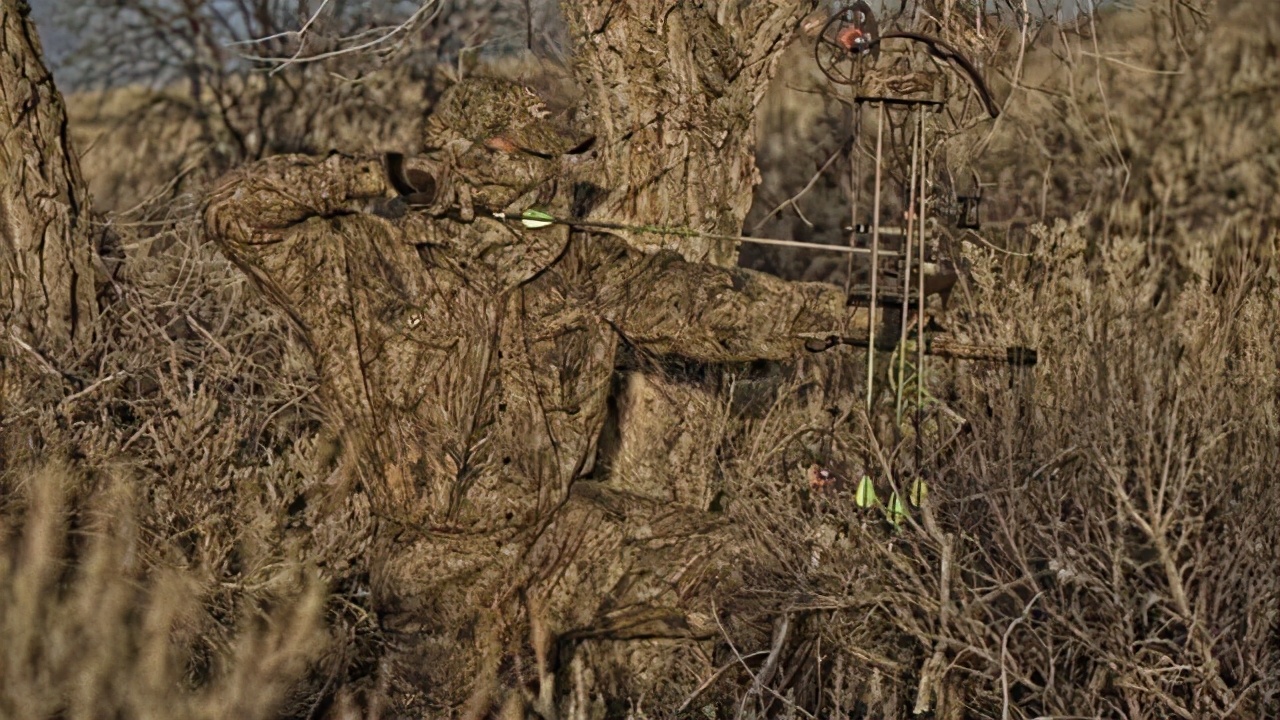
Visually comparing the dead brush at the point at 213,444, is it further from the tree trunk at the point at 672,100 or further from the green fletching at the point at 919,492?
the green fletching at the point at 919,492

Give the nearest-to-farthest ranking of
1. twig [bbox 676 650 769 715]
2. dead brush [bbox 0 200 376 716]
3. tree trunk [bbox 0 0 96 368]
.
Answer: twig [bbox 676 650 769 715]
dead brush [bbox 0 200 376 716]
tree trunk [bbox 0 0 96 368]

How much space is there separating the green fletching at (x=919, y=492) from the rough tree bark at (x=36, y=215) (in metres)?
4.79

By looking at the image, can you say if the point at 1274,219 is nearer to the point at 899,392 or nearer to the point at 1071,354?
the point at 1071,354

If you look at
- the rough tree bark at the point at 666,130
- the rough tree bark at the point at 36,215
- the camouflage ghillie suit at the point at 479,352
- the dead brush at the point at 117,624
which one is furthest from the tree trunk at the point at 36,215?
the rough tree bark at the point at 666,130

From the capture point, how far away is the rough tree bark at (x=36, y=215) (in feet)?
27.0

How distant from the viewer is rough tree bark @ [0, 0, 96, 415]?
8.23 m

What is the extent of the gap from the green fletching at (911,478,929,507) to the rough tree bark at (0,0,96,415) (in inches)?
189

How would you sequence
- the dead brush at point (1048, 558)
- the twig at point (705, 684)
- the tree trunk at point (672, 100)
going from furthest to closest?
1. the tree trunk at point (672, 100)
2. the twig at point (705, 684)
3. the dead brush at point (1048, 558)

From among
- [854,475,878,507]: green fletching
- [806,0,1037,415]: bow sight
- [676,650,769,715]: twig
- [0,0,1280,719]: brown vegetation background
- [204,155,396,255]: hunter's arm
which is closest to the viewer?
[0,0,1280,719]: brown vegetation background

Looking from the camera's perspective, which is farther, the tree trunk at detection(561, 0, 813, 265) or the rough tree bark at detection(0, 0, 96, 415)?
the rough tree bark at detection(0, 0, 96, 415)

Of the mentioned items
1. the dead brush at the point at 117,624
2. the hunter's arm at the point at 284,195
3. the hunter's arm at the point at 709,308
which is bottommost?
the dead brush at the point at 117,624

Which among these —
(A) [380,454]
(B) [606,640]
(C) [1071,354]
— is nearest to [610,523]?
(B) [606,640]

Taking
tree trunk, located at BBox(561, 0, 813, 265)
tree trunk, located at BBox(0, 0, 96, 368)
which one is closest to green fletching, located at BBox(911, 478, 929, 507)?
tree trunk, located at BBox(561, 0, 813, 265)

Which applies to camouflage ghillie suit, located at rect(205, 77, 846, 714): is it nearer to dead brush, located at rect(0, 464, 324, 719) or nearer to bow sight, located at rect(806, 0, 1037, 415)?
bow sight, located at rect(806, 0, 1037, 415)
